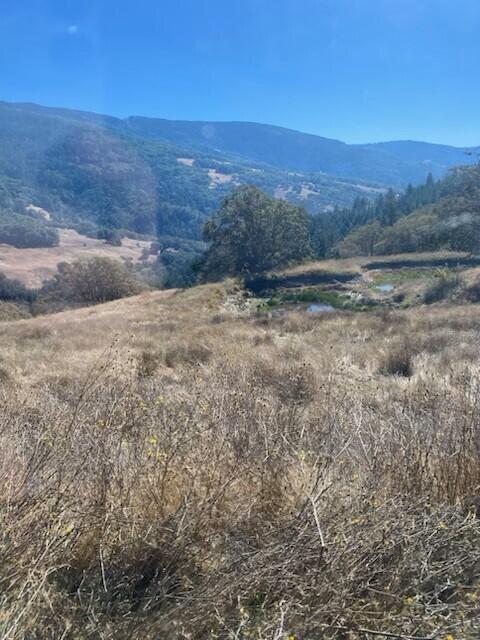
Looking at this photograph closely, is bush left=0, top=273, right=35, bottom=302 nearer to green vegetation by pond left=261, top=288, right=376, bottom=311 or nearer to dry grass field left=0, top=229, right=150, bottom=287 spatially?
dry grass field left=0, top=229, right=150, bottom=287

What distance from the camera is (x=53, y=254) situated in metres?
82.7

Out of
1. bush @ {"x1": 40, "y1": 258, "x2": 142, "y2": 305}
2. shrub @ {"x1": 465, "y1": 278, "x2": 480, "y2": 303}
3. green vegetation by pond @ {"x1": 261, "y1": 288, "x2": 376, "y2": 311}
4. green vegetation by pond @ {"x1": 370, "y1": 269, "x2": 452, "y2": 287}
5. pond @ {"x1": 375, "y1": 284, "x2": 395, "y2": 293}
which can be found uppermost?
shrub @ {"x1": 465, "y1": 278, "x2": 480, "y2": 303}

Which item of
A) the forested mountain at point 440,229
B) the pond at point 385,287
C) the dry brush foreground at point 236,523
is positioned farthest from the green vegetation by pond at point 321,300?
the dry brush foreground at point 236,523

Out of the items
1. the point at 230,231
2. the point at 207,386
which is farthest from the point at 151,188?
the point at 207,386

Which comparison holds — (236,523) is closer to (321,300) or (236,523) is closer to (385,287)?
(321,300)

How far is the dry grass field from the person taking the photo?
2293 inches

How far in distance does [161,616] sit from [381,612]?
0.82m

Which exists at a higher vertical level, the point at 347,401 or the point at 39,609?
the point at 39,609

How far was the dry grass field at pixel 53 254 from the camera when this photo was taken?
5825 centimetres

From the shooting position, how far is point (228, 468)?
2543 mm

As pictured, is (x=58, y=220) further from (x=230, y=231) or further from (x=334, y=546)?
(x=334, y=546)

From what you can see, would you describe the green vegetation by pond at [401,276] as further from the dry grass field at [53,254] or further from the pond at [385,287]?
the dry grass field at [53,254]

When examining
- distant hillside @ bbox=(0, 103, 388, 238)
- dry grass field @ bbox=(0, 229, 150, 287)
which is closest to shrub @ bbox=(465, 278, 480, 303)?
dry grass field @ bbox=(0, 229, 150, 287)

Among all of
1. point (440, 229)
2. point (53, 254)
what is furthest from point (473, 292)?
point (53, 254)
